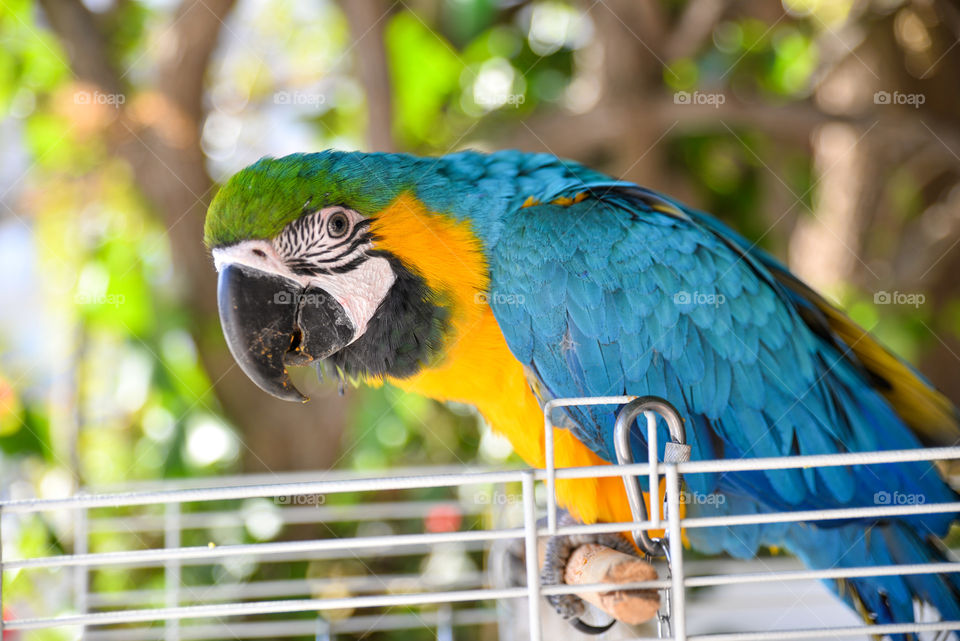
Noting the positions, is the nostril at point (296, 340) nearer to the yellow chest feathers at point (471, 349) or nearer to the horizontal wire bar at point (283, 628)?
the yellow chest feathers at point (471, 349)

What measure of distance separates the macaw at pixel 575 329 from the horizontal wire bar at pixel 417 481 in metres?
0.45

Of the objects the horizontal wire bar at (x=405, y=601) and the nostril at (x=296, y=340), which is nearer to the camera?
the horizontal wire bar at (x=405, y=601)

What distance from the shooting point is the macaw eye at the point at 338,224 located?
4.16 feet

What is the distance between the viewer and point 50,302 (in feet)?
9.50

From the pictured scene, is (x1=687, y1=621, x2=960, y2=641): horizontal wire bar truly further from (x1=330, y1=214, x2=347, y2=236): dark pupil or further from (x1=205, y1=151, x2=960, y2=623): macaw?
(x1=330, y1=214, x2=347, y2=236): dark pupil

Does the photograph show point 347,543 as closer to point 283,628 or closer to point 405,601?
point 405,601

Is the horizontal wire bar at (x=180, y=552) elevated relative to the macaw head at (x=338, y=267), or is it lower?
lower

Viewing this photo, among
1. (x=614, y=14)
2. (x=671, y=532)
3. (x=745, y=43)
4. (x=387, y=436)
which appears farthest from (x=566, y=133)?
(x=671, y=532)

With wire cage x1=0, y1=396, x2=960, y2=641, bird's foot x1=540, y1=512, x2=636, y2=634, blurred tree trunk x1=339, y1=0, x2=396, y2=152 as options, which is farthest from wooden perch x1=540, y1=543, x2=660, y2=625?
blurred tree trunk x1=339, y1=0, x2=396, y2=152

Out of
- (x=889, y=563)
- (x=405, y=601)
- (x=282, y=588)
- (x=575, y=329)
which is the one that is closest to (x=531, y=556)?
(x=405, y=601)

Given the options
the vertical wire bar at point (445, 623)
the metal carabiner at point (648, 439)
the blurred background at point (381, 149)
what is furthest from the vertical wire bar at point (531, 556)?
the blurred background at point (381, 149)

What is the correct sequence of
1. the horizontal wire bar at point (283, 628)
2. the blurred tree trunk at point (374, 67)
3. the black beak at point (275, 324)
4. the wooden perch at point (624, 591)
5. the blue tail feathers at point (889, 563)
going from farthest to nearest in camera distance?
1. the blurred tree trunk at point (374, 67)
2. the horizontal wire bar at point (283, 628)
3. the blue tail feathers at point (889, 563)
4. the black beak at point (275, 324)
5. the wooden perch at point (624, 591)

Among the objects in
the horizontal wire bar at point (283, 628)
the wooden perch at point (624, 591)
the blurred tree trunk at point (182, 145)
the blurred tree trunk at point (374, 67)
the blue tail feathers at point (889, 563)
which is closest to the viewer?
the wooden perch at point (624, 591)

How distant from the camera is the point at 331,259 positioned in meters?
1.26
